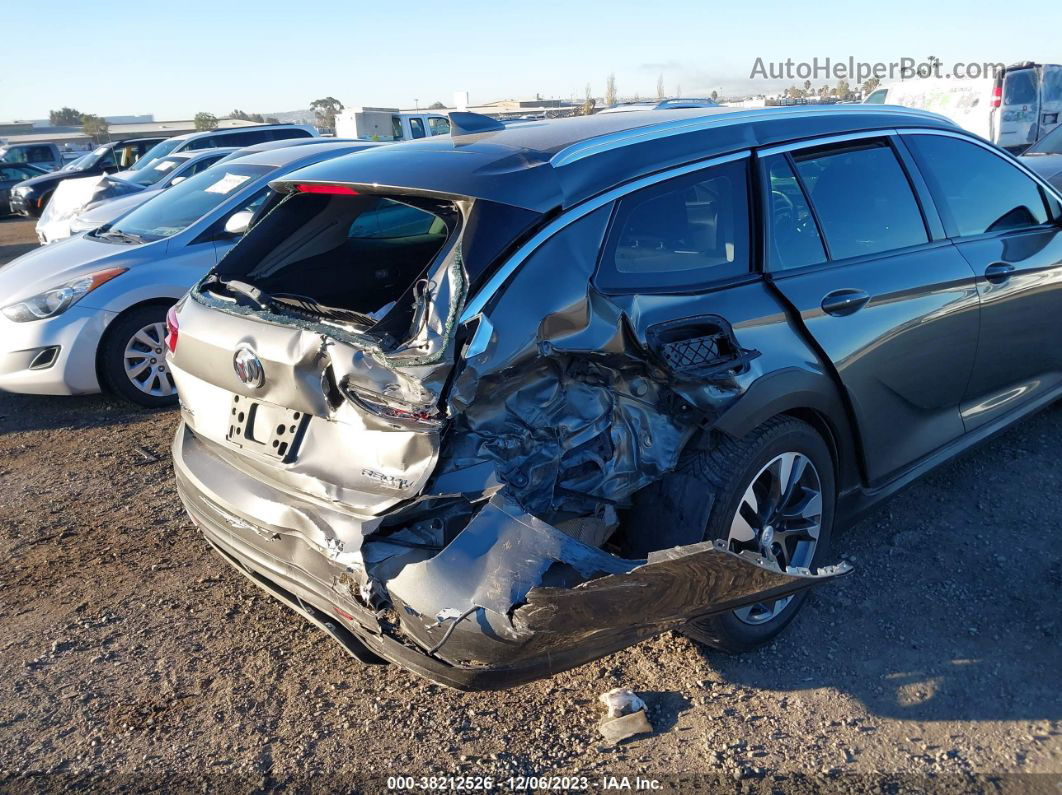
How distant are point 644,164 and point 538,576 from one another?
1432mm

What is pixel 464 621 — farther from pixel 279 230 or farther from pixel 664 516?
pixel 279 230

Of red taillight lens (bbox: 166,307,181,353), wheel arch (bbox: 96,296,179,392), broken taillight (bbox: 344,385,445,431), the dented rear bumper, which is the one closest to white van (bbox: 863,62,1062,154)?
wheel arch (bbox: 96,296,179,392)

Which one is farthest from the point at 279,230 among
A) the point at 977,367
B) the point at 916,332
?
the point at 977,367

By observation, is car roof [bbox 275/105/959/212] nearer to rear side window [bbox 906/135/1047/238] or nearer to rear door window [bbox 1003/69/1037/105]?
rear side window [bbox 906/135/1047/238]

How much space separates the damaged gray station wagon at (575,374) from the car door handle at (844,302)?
0.01 m

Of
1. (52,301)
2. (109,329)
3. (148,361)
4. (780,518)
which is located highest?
(52,301)

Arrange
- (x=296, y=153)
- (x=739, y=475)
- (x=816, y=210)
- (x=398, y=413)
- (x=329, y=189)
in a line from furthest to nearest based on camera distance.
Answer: (x=296, y=153) → (x=816, y=210) → (x=329, y=189) → (x=739, y=475) → (x=398, y=413)

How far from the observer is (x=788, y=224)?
3.18m

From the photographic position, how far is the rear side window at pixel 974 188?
12.4 feet

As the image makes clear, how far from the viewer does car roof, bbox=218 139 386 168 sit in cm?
700

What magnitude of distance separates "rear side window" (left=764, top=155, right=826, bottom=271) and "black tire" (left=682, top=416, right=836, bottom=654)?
61 centimetres

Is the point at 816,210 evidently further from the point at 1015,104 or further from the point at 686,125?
the point at 1015,104

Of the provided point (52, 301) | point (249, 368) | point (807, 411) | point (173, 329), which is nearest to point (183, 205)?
point (52, 301)

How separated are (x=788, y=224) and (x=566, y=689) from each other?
6.18 feet
